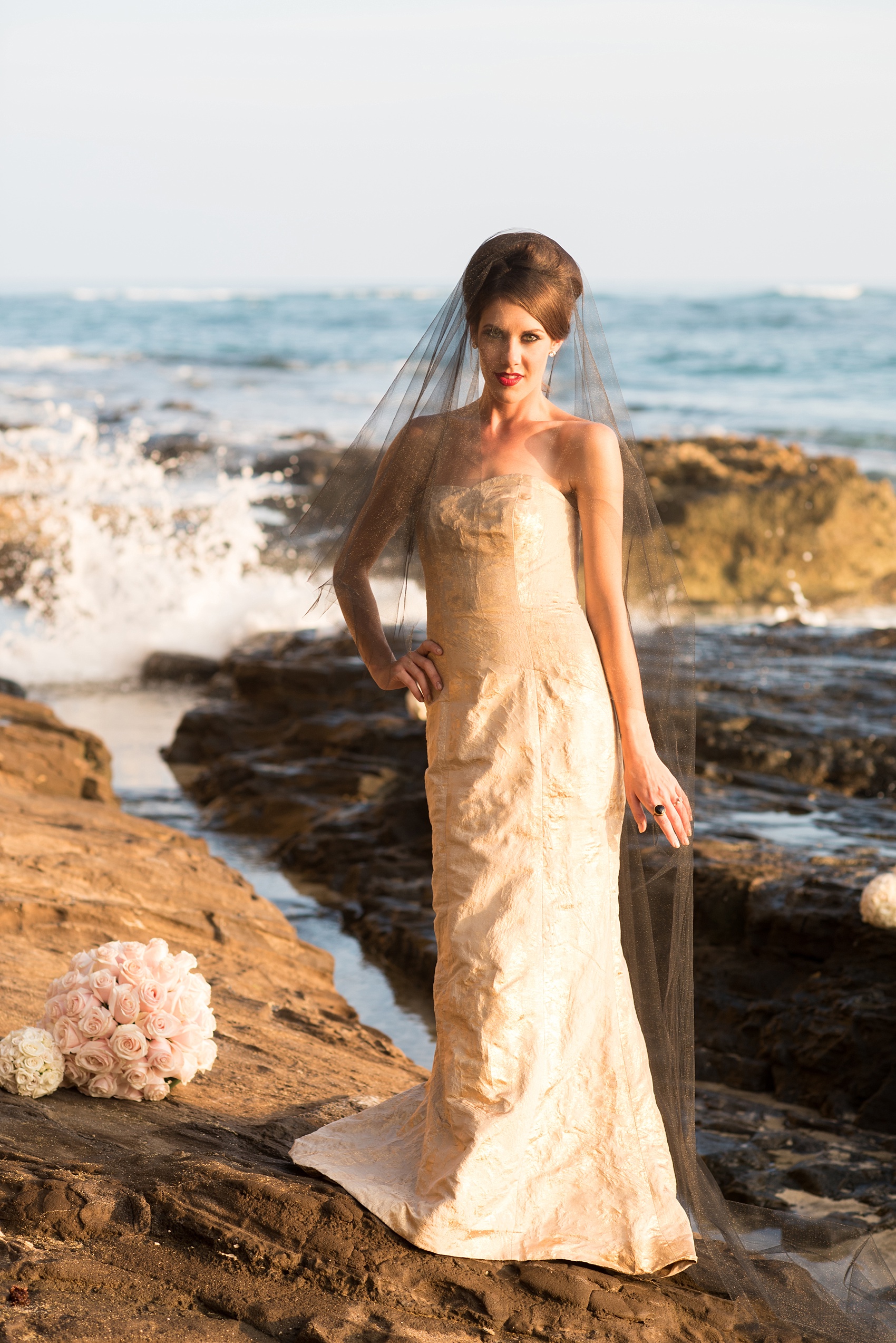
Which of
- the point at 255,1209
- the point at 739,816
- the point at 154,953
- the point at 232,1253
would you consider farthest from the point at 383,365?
the point at 232,1253

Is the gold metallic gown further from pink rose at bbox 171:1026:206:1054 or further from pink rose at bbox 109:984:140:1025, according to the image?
pink rose at bbox 109:984:140:1025

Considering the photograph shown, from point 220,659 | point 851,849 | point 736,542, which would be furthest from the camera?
point 736,542

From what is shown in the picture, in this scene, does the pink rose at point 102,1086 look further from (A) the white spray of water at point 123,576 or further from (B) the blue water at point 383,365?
(B) the blue water at point 383,365

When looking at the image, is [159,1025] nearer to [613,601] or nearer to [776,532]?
[613,601]

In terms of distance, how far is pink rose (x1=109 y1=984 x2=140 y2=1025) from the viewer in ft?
11.1

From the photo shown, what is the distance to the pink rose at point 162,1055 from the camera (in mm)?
3363

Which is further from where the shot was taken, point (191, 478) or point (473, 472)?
point (191, 478)

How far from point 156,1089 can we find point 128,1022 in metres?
0.20

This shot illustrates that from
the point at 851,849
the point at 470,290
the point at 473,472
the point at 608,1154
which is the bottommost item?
the point at 851,849

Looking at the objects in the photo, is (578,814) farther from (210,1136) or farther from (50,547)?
(50,547)

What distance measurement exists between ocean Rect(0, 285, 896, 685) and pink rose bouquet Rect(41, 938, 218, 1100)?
9162mm

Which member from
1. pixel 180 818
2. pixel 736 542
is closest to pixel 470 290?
pixel 180 818

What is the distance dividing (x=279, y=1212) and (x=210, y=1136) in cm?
53

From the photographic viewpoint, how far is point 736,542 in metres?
14.2
